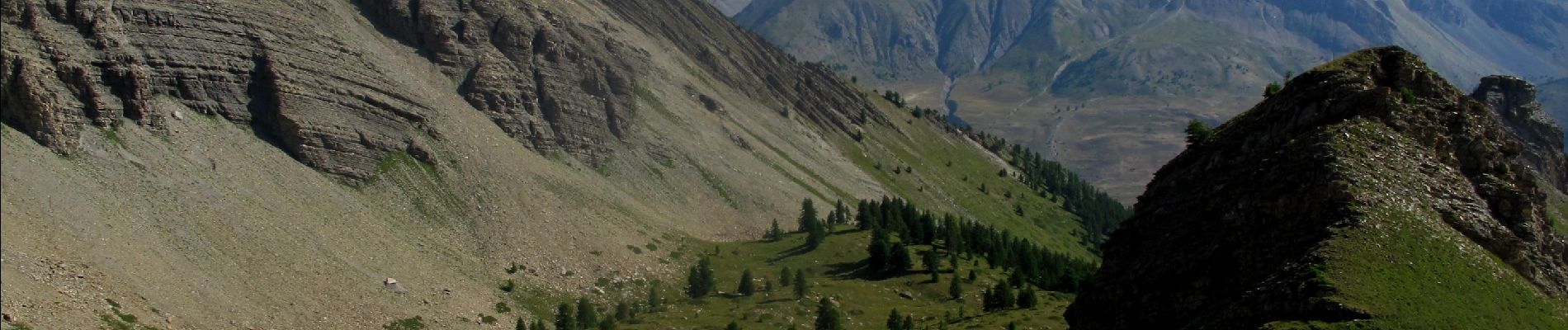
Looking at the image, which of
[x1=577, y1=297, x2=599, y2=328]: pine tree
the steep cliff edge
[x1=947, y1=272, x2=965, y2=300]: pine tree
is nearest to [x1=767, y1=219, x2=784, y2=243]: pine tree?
the steep cliff edge

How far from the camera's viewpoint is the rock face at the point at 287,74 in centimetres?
12731

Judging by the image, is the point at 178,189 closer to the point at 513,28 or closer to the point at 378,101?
the point at 378,101

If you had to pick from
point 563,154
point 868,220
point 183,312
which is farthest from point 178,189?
point 868,220

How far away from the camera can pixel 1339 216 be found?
5544cm

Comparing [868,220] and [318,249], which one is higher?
[868,220]

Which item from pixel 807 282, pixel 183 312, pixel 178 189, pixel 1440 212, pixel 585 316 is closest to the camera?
pixel 1440 212

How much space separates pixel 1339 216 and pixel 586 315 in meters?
93.1

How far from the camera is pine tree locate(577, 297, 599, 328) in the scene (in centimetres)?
13562

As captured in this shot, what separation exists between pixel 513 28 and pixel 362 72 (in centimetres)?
3474

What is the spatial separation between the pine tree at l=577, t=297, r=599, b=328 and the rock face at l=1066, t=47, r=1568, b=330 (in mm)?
77209

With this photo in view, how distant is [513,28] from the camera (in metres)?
196

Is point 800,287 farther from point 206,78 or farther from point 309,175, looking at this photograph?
point 206,78

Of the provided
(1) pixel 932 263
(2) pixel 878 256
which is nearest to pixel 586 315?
(2) pixel 878 256

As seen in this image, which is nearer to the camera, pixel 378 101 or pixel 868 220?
pixel 378 101
